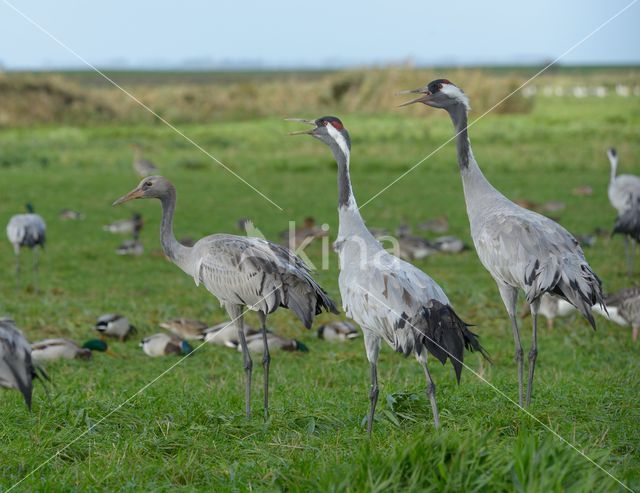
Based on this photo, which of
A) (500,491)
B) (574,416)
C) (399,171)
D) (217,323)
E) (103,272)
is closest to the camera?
(500,491)

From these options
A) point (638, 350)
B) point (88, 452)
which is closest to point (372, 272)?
point (88, 452)

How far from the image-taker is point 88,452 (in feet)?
17.8

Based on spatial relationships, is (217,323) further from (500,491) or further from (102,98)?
(102,98)

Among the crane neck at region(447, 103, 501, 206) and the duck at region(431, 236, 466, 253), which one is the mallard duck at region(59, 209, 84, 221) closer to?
the duck at region(431, 236, 466, 253)

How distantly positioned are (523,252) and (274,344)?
3.15m

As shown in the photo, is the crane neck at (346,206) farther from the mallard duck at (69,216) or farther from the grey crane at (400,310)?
the mallard duck at (69,216)

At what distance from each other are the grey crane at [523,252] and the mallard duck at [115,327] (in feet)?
12.9

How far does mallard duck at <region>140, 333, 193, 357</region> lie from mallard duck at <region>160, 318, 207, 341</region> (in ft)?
1.35

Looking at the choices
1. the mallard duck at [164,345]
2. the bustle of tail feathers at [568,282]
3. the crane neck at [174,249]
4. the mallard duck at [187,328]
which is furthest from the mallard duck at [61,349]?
the bustle of tail feathers at [568,282]

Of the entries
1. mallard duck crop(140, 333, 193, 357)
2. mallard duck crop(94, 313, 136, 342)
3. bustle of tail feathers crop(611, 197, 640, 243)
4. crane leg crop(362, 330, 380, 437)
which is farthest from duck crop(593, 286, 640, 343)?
mallard duck crop(94, 313, 136, 342)

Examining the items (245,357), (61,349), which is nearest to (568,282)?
(245,357)

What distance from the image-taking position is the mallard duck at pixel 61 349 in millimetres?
8195

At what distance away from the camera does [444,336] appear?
5418 millimetres

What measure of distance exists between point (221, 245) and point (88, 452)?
1919 millimetres
